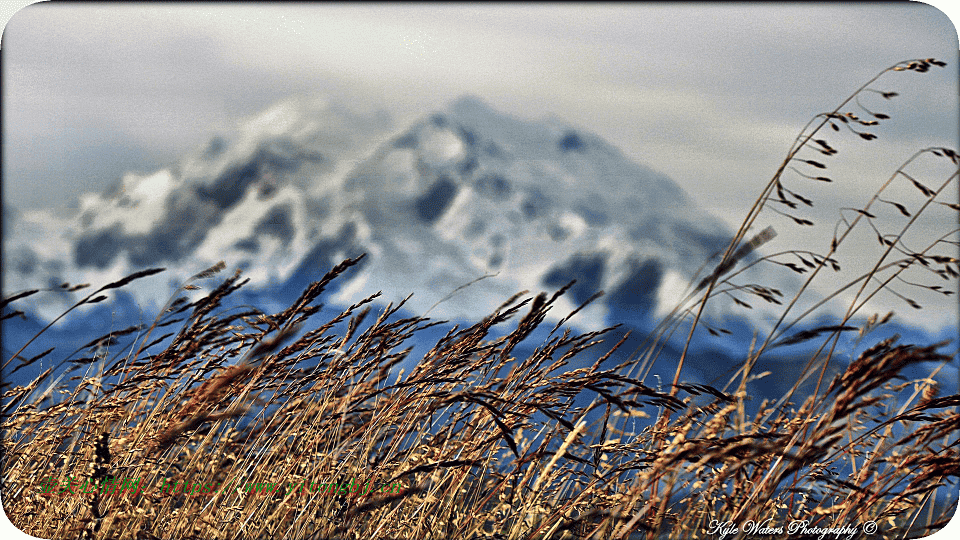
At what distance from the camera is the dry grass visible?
148cm

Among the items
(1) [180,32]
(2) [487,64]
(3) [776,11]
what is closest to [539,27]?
(2) [487,64]

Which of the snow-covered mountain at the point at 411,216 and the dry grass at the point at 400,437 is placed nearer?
the dry grass at the point at 400,437

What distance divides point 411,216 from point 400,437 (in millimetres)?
924

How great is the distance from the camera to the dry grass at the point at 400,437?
148 cm

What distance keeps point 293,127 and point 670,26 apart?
4.08 feet

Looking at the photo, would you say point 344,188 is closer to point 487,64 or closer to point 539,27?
point 487,64

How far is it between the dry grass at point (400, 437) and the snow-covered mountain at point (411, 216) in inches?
17.9

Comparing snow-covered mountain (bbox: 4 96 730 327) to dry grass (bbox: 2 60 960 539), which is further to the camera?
snow-covered mountain (bbox: 4 96 730 327)

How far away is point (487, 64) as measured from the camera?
218cm

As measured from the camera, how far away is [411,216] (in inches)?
90.5

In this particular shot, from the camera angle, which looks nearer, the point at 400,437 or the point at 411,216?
the point at 400,437

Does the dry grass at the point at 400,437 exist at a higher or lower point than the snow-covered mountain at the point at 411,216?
lower

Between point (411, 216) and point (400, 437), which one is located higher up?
point (411, 216)

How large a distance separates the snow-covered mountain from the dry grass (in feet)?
1.49
